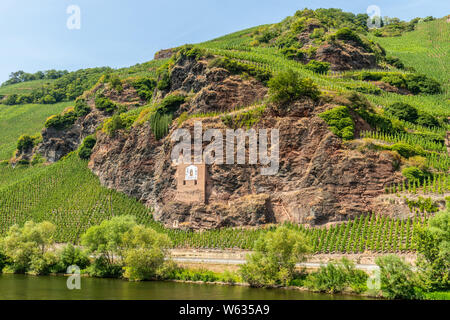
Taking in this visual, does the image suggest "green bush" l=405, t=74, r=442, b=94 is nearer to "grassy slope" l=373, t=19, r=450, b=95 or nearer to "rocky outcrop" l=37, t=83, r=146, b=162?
"grassy slope" l=373, t=19, r=450, b=95

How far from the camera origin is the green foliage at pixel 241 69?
58344mm

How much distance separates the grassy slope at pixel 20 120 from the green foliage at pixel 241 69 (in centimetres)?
7217

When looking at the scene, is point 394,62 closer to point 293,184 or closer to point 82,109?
point 293,184

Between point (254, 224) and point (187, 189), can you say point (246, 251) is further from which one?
point (187, 189)

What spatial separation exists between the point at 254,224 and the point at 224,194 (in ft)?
19.6

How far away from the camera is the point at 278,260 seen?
33.7 metres

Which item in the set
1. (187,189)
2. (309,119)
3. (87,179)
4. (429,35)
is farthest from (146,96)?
(429,35)

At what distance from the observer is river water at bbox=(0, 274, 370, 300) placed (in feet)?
92.3

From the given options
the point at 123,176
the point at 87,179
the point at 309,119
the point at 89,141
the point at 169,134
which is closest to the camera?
the point at 309,119

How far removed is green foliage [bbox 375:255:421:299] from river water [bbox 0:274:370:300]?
233 centimetres

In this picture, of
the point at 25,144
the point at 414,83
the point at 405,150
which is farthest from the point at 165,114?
the point at 414,83

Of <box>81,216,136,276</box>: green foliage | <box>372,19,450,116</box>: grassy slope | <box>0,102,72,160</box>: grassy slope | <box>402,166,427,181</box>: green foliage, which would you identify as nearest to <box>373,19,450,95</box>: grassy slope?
<box>372,19,450,116</box>: grassy slope

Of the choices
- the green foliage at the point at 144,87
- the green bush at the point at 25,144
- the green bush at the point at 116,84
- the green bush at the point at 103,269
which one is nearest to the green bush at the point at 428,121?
the green bush at the point at 103,269

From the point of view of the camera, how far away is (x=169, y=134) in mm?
57562
